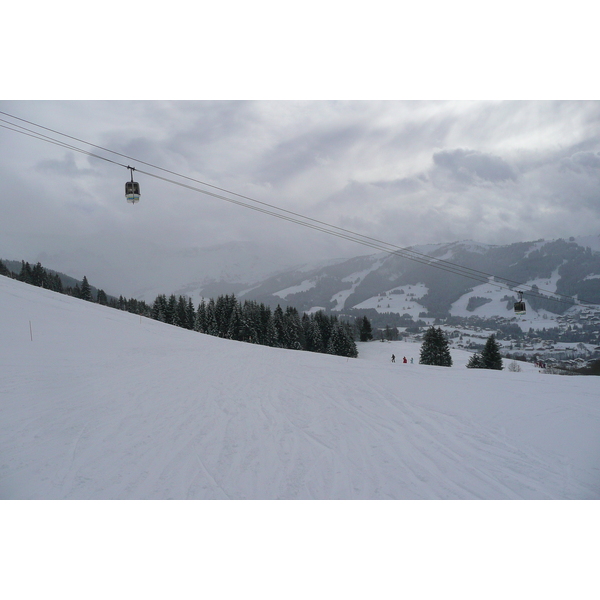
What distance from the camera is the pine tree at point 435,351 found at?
141 feet

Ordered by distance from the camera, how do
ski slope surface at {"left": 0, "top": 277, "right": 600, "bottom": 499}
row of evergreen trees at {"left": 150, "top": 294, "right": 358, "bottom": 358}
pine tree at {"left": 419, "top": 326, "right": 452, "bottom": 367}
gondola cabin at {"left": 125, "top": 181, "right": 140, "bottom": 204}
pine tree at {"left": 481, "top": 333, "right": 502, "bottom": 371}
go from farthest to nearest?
row of evergreen trees at {"left": 150, "top": 294, "right": 358, "bottom": 358} < pine tree at {"left": 419, "top": 326, "right": 452, "bottom": 367} < pine tree at {"left": 481, "top": 333, "right": 502, "bottom": 371} < gondola cabin at {"left": 125, "top": 181, "right": 140, "bottom": 204} < ski slope surface at {"left": 0, "top": 277, "right": 600, "bottom": 499}

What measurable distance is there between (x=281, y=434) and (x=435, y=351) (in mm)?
40965

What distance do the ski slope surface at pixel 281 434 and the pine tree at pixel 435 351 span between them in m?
30.9

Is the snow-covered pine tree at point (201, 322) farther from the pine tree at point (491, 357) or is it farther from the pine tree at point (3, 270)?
the pine tree at point (3, 270)

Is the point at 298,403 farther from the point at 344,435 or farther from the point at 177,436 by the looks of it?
the point at 177,436

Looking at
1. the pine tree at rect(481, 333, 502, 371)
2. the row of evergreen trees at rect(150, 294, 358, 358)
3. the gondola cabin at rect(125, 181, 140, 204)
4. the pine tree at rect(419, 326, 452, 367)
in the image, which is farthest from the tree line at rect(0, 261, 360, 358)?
the gondola cabin at rect(125, 181, 140, 204)

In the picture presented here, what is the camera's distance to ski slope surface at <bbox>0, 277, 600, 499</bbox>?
16.4 ft

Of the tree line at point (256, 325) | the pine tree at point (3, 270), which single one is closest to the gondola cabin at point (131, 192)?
the tree line at point (256, 325)

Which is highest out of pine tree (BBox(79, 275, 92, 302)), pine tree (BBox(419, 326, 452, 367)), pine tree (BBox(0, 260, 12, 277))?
pine tree (BBox(0, 260, 12, 277))

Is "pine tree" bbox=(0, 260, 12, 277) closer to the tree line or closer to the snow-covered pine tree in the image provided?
the tree line

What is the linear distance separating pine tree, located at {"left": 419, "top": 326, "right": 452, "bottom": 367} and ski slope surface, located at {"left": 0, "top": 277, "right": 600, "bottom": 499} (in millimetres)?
30940

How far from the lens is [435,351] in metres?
43.3

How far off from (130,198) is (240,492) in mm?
8732

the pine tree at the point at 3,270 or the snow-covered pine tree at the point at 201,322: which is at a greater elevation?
the pine tree at the point at 3,270
